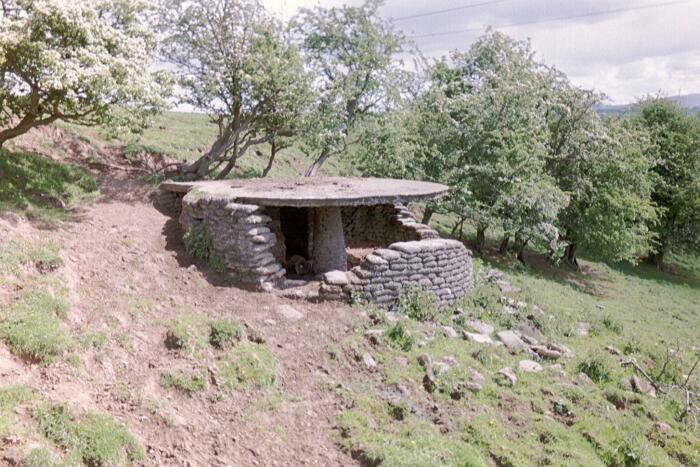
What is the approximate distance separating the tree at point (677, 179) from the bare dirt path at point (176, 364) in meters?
23.7

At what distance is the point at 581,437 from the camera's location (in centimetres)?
645

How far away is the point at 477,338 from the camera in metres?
8.62

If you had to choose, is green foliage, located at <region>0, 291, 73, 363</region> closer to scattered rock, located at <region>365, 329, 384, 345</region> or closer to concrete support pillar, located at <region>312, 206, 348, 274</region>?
scattered rock, located at <region>365, 329, 384, 345</region>

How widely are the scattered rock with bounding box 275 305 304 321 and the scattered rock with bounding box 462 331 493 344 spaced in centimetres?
292

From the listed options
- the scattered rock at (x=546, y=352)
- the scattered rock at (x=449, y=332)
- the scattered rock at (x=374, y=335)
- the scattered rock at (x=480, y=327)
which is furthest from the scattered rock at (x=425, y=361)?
the scattered rock at (x=546, y=352)

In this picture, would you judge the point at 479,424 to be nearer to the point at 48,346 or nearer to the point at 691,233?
the point at 48,346

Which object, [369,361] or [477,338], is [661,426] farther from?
[369,361]

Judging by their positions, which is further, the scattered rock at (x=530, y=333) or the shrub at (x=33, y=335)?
the scattered rock at (x=530, y=333)

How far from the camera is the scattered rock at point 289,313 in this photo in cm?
811

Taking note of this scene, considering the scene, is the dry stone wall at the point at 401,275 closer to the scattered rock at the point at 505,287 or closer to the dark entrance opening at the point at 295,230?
the scattered rock at the point at 505,287

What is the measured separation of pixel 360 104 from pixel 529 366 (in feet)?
44.2

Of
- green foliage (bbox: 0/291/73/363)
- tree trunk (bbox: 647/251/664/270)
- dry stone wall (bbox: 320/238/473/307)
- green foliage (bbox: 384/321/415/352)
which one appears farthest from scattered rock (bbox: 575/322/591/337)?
tree trunk (bbox: 647/251/664/270)

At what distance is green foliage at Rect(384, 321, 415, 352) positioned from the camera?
25.3ft

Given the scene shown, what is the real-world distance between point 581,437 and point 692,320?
45.8ft
